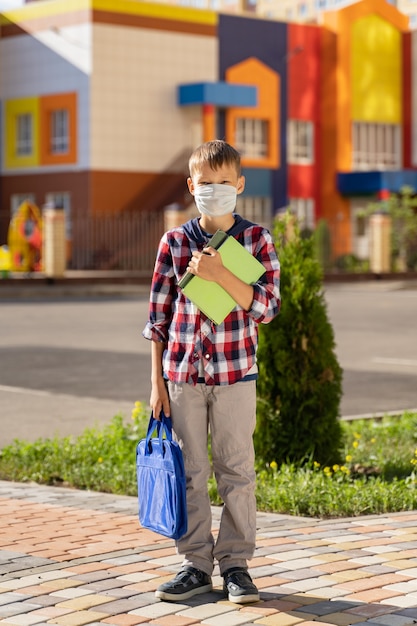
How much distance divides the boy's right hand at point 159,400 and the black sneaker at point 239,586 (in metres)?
0.63

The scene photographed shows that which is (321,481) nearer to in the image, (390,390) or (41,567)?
(41,567)

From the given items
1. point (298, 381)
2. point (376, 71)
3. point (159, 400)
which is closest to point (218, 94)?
point (376, 71)

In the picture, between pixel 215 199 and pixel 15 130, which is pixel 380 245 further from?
pixel 215 199

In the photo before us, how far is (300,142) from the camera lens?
167 ft

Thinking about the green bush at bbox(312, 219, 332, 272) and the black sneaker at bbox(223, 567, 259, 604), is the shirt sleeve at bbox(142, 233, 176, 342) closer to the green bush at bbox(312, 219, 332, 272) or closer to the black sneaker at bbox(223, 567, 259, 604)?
the black sneaker at bbox(223, 567, 259, 604)

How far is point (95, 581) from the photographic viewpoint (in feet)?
16.2

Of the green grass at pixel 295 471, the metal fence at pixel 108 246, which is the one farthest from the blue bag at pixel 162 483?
the metal fence at pixel 108 246

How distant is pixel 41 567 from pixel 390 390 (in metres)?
7.66

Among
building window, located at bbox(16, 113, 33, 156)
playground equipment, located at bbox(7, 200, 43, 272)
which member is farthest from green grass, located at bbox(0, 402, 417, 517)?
building window, located at bbox(16, 113, 33, 156)

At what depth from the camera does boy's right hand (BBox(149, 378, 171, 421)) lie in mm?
4785

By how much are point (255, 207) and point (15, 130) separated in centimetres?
935

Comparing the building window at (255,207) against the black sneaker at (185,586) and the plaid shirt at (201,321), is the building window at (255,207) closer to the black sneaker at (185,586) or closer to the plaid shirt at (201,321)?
the plaid shirt at (201,321)

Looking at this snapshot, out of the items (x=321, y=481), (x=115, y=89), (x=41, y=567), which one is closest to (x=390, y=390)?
(x=321, y=481)

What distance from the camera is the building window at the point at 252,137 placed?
4828cm
